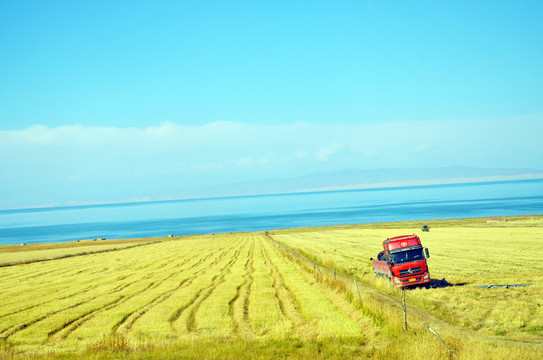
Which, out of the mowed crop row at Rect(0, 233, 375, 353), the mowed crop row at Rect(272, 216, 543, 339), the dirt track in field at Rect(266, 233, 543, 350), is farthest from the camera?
the mowed crop row at Rect(272, 216, 543, 339)

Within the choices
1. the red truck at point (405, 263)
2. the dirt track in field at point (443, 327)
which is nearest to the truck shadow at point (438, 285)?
the red truck at point (405, 263)

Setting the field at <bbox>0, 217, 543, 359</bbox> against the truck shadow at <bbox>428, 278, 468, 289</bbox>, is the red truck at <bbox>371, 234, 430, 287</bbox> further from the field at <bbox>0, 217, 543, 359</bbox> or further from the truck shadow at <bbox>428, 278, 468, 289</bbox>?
the field at <bbox>0, 217, 543, 359</bbox>

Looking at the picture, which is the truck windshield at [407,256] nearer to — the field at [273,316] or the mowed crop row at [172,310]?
the field at [273,316]

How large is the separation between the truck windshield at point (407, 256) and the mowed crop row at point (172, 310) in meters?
4.60

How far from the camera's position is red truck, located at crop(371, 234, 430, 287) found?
25.0m

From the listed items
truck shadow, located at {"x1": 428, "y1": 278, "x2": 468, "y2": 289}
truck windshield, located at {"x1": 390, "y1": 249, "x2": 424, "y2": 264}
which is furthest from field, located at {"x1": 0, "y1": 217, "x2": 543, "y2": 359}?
truck windshield, located at {"x1": 390, "y1": 249, "x2": 424, "y2": 264}

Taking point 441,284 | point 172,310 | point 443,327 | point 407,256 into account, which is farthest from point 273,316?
point 441,284

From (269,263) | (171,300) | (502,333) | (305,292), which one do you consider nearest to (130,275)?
(269,263)

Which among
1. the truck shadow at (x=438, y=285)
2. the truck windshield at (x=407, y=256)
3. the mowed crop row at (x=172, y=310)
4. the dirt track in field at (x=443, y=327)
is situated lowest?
the truck shadow at (x=438, y=285)

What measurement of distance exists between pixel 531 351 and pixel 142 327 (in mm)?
13069

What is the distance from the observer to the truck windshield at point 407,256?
25.7m

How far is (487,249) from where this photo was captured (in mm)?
44125

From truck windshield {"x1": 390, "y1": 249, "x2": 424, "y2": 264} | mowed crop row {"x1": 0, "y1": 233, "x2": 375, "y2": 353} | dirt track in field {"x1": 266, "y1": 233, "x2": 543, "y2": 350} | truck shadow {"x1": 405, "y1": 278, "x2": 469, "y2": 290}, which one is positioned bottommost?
truck shadow {"x1": 405, "y1": 278, "x2": 469, "y2": 290}

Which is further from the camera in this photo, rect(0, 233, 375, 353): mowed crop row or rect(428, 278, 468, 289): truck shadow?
rect(428, 278, 468, 289): truck shadow
